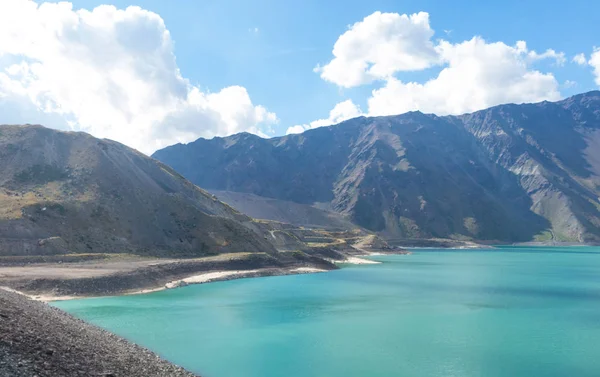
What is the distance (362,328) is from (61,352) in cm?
2865

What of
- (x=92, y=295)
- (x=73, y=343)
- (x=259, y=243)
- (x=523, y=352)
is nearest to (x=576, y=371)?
(x=523, y=352)

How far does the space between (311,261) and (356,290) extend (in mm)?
38135

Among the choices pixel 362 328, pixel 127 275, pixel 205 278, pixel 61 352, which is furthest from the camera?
pixel 205 278

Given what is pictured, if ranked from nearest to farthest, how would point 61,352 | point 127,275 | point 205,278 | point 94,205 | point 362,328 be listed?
point 61,352 → point 362,328 → point 127,275 → point 205,278 → point 94,205

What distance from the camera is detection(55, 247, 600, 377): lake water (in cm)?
3288

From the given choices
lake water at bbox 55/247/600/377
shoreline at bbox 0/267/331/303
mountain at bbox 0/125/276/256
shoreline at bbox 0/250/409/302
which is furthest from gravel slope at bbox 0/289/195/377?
mountain at bbox 0/125/276/256

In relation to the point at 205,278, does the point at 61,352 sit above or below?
above

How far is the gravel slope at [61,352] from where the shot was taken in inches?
763

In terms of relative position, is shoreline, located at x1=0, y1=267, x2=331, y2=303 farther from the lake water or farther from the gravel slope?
the gravel slope

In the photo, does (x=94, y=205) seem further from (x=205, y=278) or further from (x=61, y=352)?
(x=61, y=352)

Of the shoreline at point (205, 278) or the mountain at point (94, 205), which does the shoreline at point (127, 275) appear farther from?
the mountain at point (94, 205)

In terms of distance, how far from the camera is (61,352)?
23.1 meters

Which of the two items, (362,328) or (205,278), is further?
(205,278)

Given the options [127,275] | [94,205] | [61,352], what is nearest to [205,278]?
[127,275]
